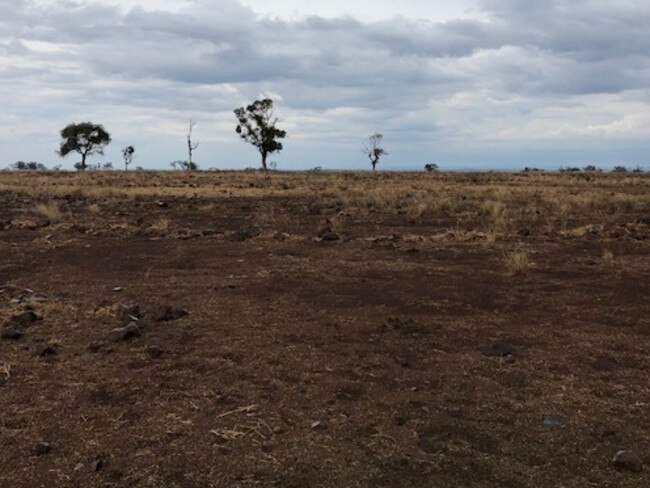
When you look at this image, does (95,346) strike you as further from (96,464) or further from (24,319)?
(96,464)

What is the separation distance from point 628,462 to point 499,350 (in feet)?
6.95

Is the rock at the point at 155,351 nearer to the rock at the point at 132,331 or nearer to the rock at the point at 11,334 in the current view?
the rock at the point at 132,331

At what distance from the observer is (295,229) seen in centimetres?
1527

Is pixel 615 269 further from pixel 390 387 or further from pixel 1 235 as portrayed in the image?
pixel 1 235

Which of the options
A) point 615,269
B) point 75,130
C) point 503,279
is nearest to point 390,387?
point 503,279

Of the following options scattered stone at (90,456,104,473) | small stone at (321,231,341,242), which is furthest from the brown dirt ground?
small stone at (321,231,341,242)

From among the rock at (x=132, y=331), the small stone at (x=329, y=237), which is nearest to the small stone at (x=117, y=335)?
the rock at (x=132, y=331)

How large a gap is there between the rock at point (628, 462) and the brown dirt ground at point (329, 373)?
1.9 inches

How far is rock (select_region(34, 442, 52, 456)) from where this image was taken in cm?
405

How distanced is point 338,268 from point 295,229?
5387mm

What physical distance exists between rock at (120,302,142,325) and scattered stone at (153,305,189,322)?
21 cm

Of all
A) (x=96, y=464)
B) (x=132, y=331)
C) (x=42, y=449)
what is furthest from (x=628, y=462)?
(x=132, y=331)

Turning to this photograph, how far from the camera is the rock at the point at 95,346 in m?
5.93

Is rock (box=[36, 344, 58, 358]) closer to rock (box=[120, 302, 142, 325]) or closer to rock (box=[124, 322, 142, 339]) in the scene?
rock (box=[124, 322, 142, 339])
